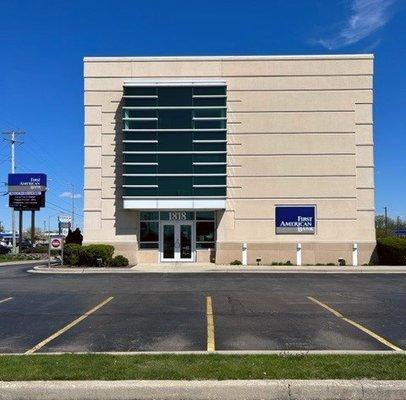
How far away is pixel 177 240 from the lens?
94.8 ft

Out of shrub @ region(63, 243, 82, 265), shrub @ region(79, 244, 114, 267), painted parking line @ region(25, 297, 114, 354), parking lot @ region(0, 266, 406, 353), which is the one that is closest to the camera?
painted parking line @ region(25, 297, 114, 354)

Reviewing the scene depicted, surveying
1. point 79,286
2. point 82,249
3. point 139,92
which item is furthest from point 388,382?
point 139,92

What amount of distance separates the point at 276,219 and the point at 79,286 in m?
13.2

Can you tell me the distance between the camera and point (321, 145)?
2828cm

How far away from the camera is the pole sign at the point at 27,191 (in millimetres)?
44406

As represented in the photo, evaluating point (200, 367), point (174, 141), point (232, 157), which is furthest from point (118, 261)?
point (200, 367)

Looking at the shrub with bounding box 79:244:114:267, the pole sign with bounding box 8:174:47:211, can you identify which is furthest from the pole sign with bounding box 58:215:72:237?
the shrub with bounding box 79:244:114:267

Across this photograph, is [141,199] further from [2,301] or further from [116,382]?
[116,382]

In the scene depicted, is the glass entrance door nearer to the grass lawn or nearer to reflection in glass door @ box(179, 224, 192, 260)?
reflection in glass door @ box(179, 224, 192, 260)

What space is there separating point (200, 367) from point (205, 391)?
64cm

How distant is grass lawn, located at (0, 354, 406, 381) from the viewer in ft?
20.0

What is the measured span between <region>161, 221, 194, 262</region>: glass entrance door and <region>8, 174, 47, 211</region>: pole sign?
19.4m

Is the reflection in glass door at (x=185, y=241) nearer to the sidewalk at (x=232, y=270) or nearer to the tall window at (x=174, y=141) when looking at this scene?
the tall window at (x=174, y=141)

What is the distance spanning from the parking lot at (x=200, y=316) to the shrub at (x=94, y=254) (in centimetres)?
721
